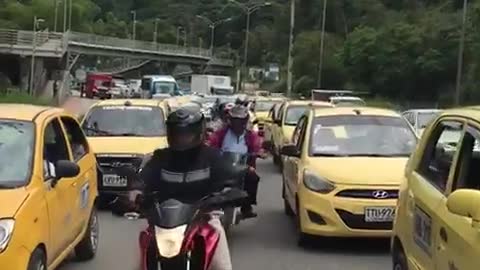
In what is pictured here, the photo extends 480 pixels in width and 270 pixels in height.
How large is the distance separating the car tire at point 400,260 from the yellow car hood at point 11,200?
110 inches

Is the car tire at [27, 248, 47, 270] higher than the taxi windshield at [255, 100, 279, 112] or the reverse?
the reverse

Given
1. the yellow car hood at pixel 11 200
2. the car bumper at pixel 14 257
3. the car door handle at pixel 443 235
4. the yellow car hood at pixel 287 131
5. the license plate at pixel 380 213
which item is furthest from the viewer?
the yellow car hood at pixel 287 131

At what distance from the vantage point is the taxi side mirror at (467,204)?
485cm

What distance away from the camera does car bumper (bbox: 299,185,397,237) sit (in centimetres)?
1040

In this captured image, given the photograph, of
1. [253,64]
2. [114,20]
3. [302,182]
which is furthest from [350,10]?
[302,182]

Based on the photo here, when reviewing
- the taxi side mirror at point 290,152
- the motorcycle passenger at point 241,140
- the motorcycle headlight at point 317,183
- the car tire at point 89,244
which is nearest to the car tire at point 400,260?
the motorcycle headlight at point 317,183

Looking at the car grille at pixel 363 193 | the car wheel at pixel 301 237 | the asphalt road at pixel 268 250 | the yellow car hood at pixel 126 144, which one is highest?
the yellow car hood at pixel 126 144

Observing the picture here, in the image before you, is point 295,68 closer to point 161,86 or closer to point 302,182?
point 161,86

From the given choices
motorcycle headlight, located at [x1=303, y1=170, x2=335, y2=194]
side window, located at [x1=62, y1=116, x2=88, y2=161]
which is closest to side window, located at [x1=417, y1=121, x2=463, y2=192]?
motorcycle headlight, located at [x1=303, y1=170, x2=335, y2=194]

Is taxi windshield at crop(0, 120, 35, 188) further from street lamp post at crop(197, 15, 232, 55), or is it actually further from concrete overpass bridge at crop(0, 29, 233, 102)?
street lamp post at crop(197, 15, 232, 55)

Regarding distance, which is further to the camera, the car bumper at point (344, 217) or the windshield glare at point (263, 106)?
the windshield glare at point (263, 106)

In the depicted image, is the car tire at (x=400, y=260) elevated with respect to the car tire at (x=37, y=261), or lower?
elevated

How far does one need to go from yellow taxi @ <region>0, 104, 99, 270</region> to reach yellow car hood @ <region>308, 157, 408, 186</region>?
8.45ft

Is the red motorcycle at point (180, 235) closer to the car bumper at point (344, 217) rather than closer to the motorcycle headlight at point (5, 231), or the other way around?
Answer: the motorcycle headlight at point (5, 231)
